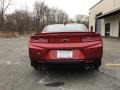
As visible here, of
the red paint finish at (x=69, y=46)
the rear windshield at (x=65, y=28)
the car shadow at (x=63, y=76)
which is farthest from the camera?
the rear windshield at (x=65, y=28)

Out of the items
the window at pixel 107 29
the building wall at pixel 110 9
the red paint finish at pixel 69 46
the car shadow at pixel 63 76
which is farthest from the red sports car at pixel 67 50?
the window at pixel 107 29

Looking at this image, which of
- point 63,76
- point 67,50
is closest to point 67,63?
point 67,50

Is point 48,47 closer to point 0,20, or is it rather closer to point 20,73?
point 20,73

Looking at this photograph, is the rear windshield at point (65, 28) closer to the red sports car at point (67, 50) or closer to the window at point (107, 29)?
the red sports car at point (67, 50)

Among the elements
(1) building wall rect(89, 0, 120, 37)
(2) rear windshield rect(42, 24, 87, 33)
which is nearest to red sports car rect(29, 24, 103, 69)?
(2) rear windshield rect(42, 24, 87, 33)

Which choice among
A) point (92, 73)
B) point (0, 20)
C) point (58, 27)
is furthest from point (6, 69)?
point (0, 20)

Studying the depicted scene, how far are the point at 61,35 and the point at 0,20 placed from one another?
47.0m

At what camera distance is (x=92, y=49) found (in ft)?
19.9

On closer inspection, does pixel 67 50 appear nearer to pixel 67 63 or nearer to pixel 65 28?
pixel 67 63

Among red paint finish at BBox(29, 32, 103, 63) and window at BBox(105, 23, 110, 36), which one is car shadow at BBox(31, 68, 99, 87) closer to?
red paint finish at BBox(29, 32, 103, 63)

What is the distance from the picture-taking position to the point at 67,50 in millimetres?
6074

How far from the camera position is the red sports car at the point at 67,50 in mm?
6039

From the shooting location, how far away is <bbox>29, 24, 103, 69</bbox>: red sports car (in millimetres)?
6039

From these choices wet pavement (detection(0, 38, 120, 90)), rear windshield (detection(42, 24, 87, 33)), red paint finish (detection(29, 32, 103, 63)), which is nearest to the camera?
wet pavement (detection(0, 38, 120, 90))
